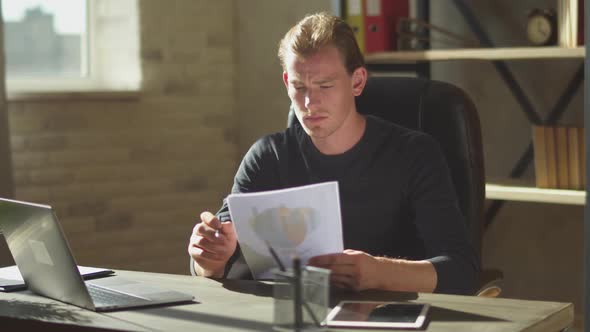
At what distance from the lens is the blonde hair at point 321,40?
204cm

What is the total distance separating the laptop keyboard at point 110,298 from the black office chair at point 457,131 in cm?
79

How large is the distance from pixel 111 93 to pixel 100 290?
7.00 ft

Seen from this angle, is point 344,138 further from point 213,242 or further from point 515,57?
point 515,57

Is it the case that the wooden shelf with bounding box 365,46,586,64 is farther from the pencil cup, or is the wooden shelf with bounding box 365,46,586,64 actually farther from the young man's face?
the pencil cup

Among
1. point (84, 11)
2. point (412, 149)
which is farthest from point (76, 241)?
point (412, 149)

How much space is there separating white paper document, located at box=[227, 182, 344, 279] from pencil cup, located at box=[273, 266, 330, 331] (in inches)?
7.7

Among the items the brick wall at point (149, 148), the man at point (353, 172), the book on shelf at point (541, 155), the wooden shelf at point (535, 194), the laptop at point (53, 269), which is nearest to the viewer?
the laptop at point (53, 269)

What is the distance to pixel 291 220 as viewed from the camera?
1.62m

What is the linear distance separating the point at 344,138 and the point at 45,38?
6.70 feet

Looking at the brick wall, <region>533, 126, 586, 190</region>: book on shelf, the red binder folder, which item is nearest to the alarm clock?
<region>533, 126, 586, 190</region>: book on shelf

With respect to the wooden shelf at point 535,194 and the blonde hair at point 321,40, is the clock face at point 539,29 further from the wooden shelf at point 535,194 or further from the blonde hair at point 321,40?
the blonde hair at point 321,40

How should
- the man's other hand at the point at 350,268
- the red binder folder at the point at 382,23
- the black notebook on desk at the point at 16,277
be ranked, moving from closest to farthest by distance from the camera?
1. the man's other hand at the point at 350,268
2. the black notebook on desk at the point at 16,277
3. the red binder folder at the point at 382,23

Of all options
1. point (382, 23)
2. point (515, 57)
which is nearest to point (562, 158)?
point (515, 57)

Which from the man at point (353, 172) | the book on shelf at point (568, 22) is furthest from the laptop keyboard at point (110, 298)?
the book on shelf at point (568, 22)
